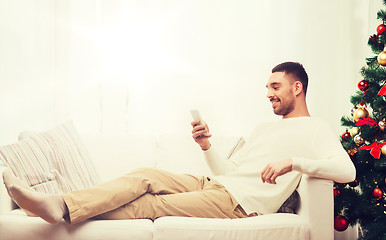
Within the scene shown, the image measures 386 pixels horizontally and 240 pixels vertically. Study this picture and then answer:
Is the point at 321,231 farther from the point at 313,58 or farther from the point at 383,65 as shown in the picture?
the point at 313,58

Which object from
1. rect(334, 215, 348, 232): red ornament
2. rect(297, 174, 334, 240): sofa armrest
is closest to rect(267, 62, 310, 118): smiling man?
rect(297, 174, 334, 240): sofa armrest

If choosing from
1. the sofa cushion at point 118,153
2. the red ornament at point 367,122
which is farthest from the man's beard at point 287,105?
the sofa cushion at point 118,153

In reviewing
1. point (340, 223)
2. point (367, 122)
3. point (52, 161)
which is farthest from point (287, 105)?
point (52, 161)

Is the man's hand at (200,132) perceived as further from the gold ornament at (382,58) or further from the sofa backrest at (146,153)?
the gold ornament at (382,58)

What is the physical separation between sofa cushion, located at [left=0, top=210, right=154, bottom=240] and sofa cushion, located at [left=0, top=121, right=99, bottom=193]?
221 millimetres

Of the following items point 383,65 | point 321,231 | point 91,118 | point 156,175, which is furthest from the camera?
point 91,118

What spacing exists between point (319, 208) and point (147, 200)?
755 millimetres

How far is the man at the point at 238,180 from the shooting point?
4.94ft

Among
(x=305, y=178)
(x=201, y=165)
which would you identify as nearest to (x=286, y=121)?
(x=305, y=178)

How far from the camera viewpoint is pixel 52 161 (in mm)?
1880

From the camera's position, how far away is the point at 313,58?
297 cm

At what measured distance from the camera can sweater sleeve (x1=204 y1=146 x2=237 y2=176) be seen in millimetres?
2049

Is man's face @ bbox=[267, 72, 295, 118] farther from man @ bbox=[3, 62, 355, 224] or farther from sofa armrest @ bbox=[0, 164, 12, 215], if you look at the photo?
sofa armrest @ bbox=[0, 164, 12, 215]

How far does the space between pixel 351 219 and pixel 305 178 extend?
2.07 ft
